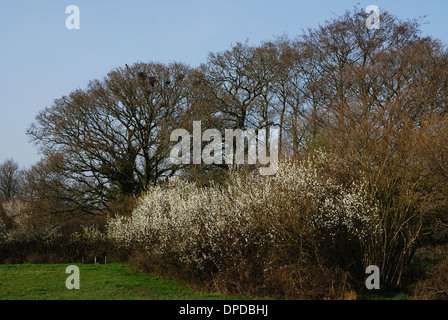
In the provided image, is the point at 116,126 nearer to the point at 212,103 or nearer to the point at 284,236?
the point at 212,103

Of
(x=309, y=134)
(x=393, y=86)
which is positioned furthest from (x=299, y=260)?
(x=393, y=86)

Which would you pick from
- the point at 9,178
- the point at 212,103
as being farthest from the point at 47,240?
the point at 9,178

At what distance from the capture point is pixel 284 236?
1082 cm

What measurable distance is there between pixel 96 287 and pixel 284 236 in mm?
5481

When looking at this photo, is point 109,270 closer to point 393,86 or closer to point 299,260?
point 299,260

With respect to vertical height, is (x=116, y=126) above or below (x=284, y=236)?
above

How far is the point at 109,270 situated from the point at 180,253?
5.57 metres

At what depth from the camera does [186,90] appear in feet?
86.4

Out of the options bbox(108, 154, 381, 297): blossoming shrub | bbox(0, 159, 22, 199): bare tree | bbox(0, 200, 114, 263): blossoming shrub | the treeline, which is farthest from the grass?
bbox(0, 159, 22, 199): bare tree

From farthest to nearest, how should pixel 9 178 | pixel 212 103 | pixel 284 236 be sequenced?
pixel 9 178 < pixel 212 103 < pixel 284 236

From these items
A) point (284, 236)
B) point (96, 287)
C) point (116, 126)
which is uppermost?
point (116, 126)

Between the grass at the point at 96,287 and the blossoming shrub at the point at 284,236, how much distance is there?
0.94 meters

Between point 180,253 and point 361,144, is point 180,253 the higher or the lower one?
the lower one

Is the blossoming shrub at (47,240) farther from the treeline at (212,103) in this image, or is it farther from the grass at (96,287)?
the grass at (96,287)
